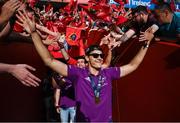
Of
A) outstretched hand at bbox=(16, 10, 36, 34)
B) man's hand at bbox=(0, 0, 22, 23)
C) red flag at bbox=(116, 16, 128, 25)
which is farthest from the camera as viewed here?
red flag at bbox=(116, 16, 128, 25)

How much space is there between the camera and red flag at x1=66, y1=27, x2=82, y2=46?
19.7 feet

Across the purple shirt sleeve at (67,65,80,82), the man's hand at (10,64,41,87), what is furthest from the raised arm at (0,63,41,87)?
the purple shirt sleeve at (67,65,80,82)

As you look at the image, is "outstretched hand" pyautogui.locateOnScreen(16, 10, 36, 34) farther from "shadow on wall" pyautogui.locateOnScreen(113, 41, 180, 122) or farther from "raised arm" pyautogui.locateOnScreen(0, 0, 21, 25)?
"shadow on wall" pyautogui.locateOnScreen(113, 41, 180, 122)

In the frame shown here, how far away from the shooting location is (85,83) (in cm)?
409

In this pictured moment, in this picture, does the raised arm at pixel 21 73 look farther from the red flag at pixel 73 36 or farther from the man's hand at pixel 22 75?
the red flag at pixel 73 36

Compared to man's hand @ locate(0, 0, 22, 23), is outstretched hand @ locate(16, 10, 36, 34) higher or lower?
lower

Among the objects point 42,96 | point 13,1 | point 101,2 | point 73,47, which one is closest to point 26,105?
point 42,96

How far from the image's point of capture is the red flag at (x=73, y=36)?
601 cm

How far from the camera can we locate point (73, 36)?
6035mm

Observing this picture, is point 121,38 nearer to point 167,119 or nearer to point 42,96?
point 167,119

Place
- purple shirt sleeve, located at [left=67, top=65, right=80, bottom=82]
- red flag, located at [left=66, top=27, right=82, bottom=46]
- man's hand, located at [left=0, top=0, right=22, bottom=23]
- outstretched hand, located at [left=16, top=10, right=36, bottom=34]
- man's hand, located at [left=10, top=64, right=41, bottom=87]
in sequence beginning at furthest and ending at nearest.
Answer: red flag, located at [left=66, top=27, right=82, bottom=46], purple shirt sleeve, located at [left=67, top=65, right=80, bottom=82], outstretched hand, located at [left=16, top=10, right=36, bottom=34], man's hand, located at [left=0, top=0, right=22, bottom=23], man's hand, located at [left=10, top=64, right=41, bottom=87]

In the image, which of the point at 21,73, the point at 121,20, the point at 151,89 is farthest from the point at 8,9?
the point at 121,20

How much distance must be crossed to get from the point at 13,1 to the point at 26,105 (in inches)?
124

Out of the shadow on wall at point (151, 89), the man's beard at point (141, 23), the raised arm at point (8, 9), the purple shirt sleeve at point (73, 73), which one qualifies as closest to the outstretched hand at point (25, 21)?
the raised arm at point (8, 9)
